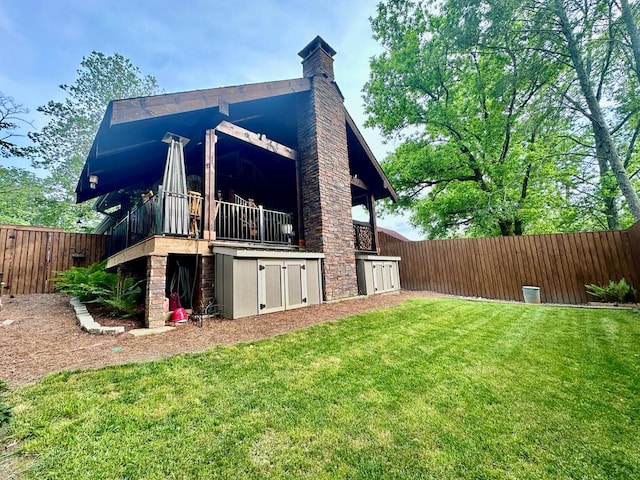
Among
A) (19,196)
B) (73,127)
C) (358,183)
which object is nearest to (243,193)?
(358,183)

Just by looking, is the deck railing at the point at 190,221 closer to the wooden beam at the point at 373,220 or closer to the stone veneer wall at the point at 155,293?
the stone veneer wall at the point at 155,293

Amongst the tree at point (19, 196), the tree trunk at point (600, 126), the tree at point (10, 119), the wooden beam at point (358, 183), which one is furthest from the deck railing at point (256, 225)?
the tree at point (19, 196)

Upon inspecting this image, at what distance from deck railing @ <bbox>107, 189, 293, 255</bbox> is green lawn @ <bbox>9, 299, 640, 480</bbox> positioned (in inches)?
117

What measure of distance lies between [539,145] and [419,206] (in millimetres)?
5803

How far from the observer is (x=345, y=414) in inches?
79.7

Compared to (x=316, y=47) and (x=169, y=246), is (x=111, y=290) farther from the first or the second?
(x=316, y=47)

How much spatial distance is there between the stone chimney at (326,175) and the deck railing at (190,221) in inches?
38.3

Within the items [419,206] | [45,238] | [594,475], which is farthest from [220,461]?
[419,206]

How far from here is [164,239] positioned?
15.9 ft

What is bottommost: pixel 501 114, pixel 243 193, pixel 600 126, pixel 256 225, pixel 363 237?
pixel 363 237

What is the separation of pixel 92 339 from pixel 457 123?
51.5 feet

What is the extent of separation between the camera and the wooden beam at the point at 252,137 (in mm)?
6403

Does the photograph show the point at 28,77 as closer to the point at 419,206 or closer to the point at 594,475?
the point at 419,206

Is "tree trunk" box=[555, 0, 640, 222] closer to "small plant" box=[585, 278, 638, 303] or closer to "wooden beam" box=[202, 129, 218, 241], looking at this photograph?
"small plant" box=[585, 278, 638, 303]
